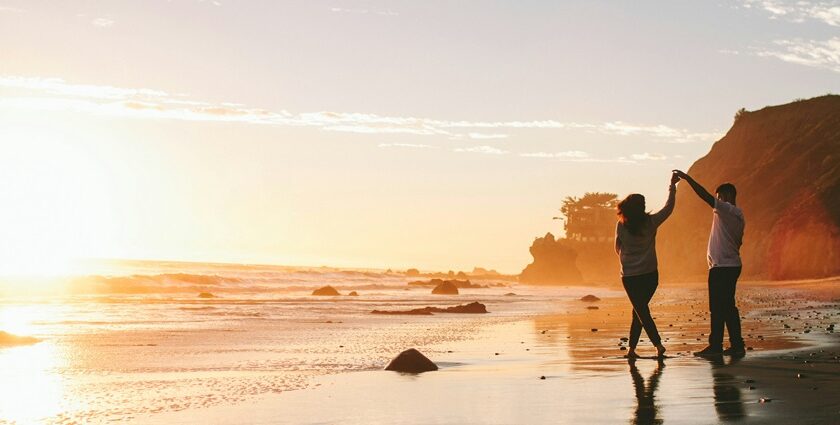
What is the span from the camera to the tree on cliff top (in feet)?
553

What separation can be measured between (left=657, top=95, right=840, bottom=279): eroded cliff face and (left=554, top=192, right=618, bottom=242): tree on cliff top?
5172 centimetres

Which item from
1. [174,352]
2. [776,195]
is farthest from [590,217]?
[174,352]

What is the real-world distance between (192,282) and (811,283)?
39094mm

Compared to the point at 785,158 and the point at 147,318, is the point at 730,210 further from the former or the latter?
the point at 785,158

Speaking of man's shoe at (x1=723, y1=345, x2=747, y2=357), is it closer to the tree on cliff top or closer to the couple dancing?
the couple dancing

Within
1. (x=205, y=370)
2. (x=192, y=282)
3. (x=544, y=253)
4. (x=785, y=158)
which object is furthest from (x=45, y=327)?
(x=544, y=253)

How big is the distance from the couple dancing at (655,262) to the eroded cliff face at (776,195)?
5663cm

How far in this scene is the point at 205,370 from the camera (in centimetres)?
1166

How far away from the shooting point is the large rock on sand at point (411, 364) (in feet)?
36.8

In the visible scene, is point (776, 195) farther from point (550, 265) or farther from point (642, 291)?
point (642, 291)

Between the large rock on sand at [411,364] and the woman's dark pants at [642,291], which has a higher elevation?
the woman's dark pants at [642,291]

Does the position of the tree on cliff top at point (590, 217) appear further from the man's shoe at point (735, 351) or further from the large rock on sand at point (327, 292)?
the man's shoe at point (735, 351)

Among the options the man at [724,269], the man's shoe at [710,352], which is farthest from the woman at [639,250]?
the man at [724,269]

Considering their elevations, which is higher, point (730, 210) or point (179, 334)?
point (730, 210)
